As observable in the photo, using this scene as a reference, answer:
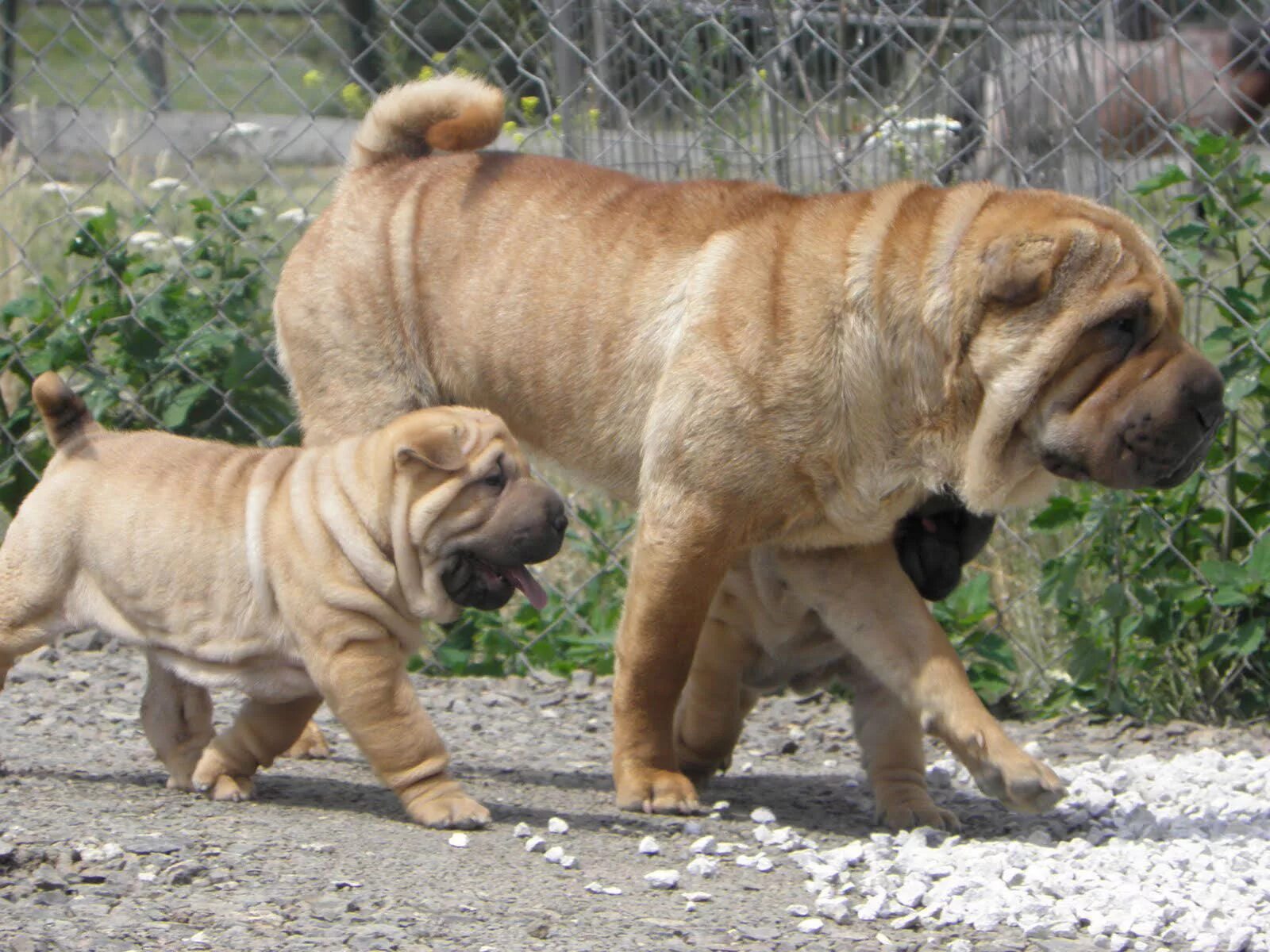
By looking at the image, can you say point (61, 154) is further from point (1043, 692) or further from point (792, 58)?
point (1043, 692)

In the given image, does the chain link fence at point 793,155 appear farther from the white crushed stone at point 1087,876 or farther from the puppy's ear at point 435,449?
the puppy's ear at point 435,449

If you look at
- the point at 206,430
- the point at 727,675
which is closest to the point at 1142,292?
the point at 727,675

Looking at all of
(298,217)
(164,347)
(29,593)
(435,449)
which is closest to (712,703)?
(435,449)

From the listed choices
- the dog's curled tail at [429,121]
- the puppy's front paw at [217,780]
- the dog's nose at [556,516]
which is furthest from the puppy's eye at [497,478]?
the dog's curled tail at [429,121]

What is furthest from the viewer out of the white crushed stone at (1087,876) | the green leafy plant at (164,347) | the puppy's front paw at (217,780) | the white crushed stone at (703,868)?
the green leafy plant at (164,347)

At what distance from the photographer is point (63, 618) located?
3607 millimetres

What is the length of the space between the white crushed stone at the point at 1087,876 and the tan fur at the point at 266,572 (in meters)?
0.82

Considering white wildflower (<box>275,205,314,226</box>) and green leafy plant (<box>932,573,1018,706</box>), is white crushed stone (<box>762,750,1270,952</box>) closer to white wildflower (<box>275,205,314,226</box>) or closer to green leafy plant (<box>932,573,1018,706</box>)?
green leafy plant (<box>932,573,1018,706</box>)

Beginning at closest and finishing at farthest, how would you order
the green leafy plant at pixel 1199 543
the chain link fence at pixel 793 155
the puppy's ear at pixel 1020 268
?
the puppy's ear at pixel 1020 268
the green leafy plant at pixel 1199 543
the chain link fence at pixel 793 155

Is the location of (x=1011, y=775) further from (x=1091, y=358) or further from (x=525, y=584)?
(x=525, y=584)

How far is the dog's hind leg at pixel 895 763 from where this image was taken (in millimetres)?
3648

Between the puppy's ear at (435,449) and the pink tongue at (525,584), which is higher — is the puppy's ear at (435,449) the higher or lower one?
the higher one

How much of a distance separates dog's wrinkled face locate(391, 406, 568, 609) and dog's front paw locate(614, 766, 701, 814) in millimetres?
492

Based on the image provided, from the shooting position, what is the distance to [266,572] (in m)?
3.47
